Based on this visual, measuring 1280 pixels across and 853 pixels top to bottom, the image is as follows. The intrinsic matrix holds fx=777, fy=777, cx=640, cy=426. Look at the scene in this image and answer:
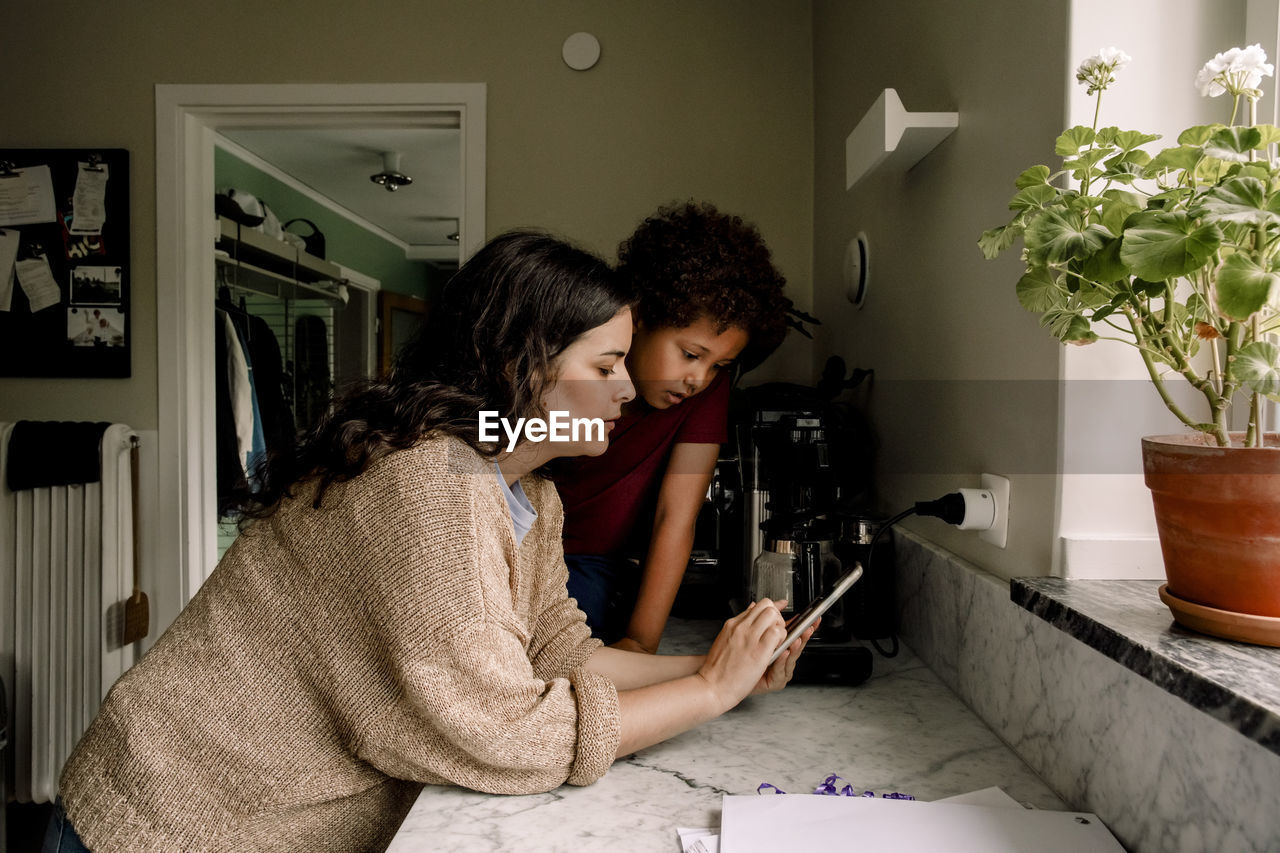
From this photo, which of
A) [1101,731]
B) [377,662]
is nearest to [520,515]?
[377,662]

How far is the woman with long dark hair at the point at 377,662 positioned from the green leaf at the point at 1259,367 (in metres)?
0.49

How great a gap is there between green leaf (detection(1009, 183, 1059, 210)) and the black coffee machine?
1.85ft

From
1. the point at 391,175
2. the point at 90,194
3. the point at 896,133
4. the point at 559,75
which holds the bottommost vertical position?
the point at 896,133

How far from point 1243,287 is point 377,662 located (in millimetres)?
724

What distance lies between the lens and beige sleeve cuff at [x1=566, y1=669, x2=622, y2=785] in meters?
0.71

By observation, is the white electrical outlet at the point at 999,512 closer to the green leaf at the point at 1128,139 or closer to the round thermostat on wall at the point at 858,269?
the green leaf at the point at 1128,139

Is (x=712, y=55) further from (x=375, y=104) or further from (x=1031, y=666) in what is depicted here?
(x=1031, y=666)

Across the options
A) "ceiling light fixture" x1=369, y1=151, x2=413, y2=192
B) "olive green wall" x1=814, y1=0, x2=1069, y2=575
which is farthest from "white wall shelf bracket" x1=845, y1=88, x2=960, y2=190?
"ceiling light fixture" x1=369, y1=151, x2=413, y2=192

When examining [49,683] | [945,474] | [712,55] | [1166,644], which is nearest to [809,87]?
[712,55]

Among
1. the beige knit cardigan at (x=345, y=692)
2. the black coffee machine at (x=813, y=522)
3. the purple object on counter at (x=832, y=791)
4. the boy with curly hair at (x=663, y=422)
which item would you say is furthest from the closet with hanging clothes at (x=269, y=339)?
the purple object on counter at (x=832, y=791)

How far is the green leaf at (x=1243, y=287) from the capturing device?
47 cm

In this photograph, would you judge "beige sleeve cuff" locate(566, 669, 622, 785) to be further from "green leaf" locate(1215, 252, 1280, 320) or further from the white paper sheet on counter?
"green leaf" locate(1215, 252, 1280, 320)

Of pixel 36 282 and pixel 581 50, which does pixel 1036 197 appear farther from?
pixel 36 282
